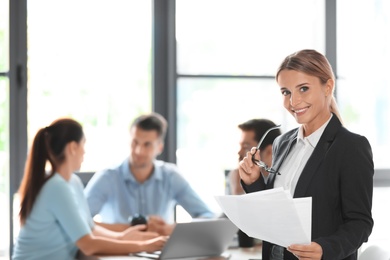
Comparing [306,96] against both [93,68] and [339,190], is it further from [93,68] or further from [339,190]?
[93,68]

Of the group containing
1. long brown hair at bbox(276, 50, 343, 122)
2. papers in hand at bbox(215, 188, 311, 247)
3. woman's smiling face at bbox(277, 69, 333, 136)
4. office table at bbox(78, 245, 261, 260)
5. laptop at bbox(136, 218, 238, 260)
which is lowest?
office table at bbox(78, 245, 261, 260)

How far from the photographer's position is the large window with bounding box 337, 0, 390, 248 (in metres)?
5.69

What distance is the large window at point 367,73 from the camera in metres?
5.69

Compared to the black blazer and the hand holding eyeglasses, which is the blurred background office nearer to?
the hand holding eyeglasses

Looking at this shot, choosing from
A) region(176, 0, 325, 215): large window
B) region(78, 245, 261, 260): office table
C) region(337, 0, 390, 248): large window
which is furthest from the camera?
region(337, 0, 390, 248): large window

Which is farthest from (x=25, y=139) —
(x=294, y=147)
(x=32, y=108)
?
(x=294, y=147)

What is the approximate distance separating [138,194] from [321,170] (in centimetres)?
279

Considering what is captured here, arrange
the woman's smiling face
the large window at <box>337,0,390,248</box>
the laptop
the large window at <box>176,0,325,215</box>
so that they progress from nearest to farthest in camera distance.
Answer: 1. the woman's smiling face
2. the laptop
3. the large window at <box>176,0,325,215</box>
4. the large window at <box>337,0,390,248</box>

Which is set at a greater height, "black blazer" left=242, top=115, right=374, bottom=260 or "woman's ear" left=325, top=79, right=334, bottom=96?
"woman's ear" left=325, top=79, right=334, bottom=96

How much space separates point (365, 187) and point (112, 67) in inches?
133

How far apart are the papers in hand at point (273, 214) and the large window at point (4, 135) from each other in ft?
10.4

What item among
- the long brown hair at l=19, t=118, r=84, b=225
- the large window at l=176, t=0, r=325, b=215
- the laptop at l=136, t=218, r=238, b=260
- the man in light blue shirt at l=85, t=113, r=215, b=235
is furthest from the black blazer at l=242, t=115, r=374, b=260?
the large window at l=176, t=0, r=325, b=215

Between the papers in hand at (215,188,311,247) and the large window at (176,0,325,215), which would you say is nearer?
the papers in hand at (215,188,311,247)

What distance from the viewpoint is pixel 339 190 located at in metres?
2.20
